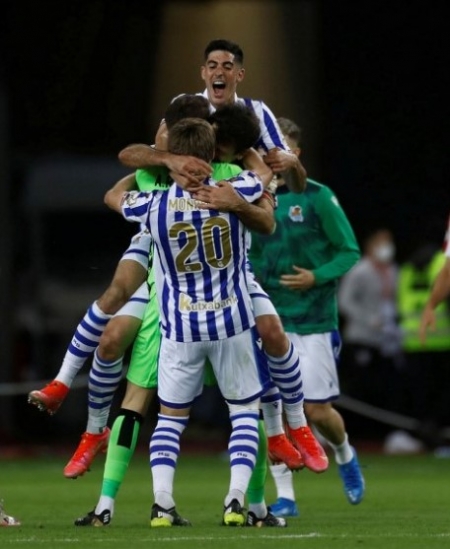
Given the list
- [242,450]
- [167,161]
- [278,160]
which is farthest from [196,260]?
[242,450]

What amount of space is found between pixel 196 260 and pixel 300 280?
2424 mm

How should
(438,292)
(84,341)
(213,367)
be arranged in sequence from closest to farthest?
(213,367) → (84,341) → (438,292)

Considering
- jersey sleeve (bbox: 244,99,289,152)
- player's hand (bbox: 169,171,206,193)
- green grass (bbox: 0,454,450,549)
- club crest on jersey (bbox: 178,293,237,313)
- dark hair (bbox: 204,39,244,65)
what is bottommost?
green grass (bbox: 0,454,450,549)

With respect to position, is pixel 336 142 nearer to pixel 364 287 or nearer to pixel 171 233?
pixel 364 287

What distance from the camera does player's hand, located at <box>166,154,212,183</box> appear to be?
31.2 ft

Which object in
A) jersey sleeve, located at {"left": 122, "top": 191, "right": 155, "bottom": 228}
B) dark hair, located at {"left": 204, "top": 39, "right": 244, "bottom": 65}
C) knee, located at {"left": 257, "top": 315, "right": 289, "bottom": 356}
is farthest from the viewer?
dark hair, located at {"left": 204, "top": 39, "right": 244, "bottom": 65}

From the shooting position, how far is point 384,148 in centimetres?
2100

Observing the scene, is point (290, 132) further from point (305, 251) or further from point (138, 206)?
point (138, 206)

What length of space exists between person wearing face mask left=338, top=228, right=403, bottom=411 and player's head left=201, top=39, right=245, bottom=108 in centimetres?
848

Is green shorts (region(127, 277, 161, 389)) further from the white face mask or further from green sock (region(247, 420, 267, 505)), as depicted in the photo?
the white face mask

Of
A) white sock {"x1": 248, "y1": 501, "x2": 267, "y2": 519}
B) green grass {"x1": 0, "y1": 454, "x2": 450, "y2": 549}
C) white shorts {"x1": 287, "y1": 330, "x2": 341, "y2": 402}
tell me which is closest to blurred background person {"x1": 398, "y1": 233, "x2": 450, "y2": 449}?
green grass {"x1": 0, "y1": 454, "x2": 450, "y2": 549}

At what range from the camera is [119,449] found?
33.1ft

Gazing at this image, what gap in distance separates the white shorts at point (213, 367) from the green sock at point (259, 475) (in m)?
0.70

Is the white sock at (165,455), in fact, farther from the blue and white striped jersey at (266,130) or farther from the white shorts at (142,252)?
the blue and white striped jersey at (266,130)
